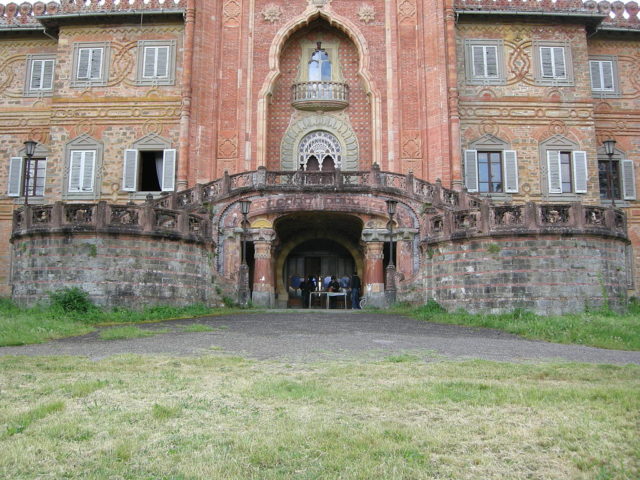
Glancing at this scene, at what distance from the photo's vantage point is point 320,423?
545 centimetres

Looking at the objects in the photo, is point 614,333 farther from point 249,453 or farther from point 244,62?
point 244,62

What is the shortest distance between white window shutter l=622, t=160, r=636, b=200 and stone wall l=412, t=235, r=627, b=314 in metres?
13.1

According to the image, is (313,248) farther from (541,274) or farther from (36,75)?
(36,75)

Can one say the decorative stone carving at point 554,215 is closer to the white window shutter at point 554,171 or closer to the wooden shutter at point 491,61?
the white window shutter at point 554,171

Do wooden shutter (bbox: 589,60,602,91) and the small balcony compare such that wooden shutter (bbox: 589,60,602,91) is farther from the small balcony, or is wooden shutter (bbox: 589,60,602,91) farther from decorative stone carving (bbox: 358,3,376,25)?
the small balcony

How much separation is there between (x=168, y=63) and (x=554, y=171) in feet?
59.7

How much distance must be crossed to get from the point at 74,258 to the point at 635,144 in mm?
24915

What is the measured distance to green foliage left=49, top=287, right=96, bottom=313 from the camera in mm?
16438

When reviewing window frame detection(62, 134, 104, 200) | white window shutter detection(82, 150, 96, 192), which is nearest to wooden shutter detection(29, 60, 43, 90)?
window frame detection(62, 134, 104, 200)

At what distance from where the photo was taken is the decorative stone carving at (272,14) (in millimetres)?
29359

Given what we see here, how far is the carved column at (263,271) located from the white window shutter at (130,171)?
873 centimetres

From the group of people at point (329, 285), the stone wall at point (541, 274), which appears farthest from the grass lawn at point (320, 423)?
the group of people at point (329, 285)

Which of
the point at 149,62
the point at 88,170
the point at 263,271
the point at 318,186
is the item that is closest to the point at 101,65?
the point at 149,62

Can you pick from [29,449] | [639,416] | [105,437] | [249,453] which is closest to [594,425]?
[639,416]
